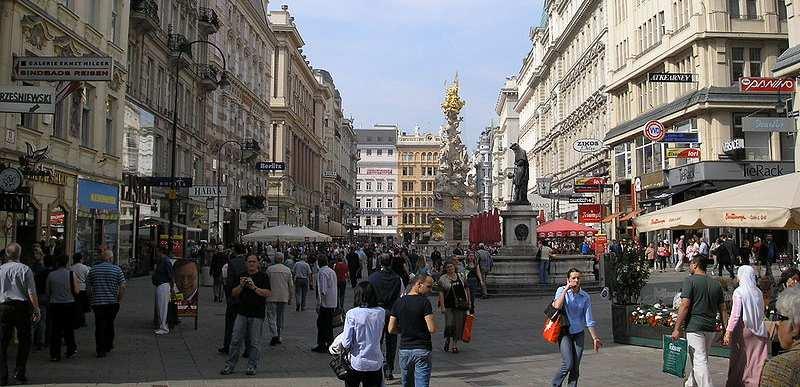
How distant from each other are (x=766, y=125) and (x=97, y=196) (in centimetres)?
2364

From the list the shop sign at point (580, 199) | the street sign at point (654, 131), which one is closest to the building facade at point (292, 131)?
the shop sign at point (580, 199)

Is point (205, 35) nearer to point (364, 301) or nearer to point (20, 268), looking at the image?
point (20, 268)

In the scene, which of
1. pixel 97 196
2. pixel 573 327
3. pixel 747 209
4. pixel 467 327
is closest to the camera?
pixel 573 327

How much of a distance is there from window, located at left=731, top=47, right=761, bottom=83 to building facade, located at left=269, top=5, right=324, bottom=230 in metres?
40.3

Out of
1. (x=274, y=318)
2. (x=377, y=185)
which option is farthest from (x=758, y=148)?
(x=377, y=185)

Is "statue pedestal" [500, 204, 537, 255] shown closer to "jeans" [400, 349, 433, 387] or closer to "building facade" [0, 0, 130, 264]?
"building facade" [0, 0, 130, 264]

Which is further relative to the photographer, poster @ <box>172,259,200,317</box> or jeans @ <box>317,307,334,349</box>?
poster @ <box>172,259,200,317</box>

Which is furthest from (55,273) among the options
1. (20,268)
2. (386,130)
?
(386,130)

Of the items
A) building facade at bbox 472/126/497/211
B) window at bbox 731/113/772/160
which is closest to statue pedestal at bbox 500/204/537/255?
window at bbox 731/113/772/160

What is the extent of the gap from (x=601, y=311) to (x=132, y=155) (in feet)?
68.8

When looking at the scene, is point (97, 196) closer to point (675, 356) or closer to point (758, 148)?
point (675, 356)

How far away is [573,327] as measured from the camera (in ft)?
28.6

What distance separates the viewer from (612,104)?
165ft

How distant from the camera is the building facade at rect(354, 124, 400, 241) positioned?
146m
